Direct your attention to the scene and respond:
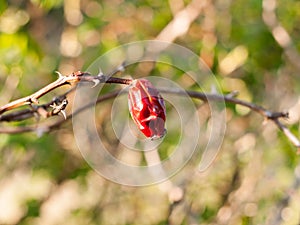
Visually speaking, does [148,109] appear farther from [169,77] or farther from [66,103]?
[169,77]

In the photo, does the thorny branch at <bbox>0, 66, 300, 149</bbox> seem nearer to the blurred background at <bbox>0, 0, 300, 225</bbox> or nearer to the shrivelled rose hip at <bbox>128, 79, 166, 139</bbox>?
the shrivelled rose hip at <bbox>128, 79, 166, 139</bbox>

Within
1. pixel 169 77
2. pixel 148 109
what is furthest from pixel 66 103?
pixel 169 77

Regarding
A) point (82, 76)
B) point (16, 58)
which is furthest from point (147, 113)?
point (16, 58)

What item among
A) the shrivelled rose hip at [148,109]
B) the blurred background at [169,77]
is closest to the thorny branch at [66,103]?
the shrivelled rose hip at [148,109]

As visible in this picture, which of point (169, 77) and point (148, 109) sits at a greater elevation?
point (169, 77)

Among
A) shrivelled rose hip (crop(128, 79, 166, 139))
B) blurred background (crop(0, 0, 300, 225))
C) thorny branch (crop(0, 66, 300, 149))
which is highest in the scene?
blurred background (crop(0, 0, 300, 225))

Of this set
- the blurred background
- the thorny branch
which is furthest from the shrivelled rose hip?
the blurred background
